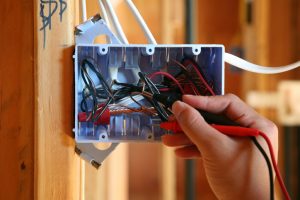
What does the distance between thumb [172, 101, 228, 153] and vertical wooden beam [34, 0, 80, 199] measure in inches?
5.7

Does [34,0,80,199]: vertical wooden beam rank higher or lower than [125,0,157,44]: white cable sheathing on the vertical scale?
lower

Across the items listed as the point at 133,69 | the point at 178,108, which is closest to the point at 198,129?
the point at 178,108

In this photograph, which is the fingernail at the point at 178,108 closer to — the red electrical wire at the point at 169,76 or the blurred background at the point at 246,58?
the red electrical wire at the point at 169,76

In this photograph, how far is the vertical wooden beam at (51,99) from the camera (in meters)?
0.44

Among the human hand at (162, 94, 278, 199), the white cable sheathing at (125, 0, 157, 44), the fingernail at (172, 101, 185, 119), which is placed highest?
the white cable sheathing at (125, 0, 157, 44)

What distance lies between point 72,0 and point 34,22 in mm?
52

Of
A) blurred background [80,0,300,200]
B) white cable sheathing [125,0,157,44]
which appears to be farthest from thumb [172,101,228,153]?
blurred background [80,0,300,200]

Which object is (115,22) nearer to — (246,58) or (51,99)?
(51,99)

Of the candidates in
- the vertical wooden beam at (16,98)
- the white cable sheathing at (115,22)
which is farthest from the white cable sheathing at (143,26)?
the vertical wooden beam at (16,98)

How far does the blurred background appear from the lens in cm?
171

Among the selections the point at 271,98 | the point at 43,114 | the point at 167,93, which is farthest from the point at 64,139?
the point at 271,98

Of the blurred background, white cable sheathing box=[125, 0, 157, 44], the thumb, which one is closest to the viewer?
the thumb

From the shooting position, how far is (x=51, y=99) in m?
0.44

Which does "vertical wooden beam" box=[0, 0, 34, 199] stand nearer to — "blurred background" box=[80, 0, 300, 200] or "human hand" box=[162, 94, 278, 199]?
"human hand" box=[162, 94, 278, 199]
